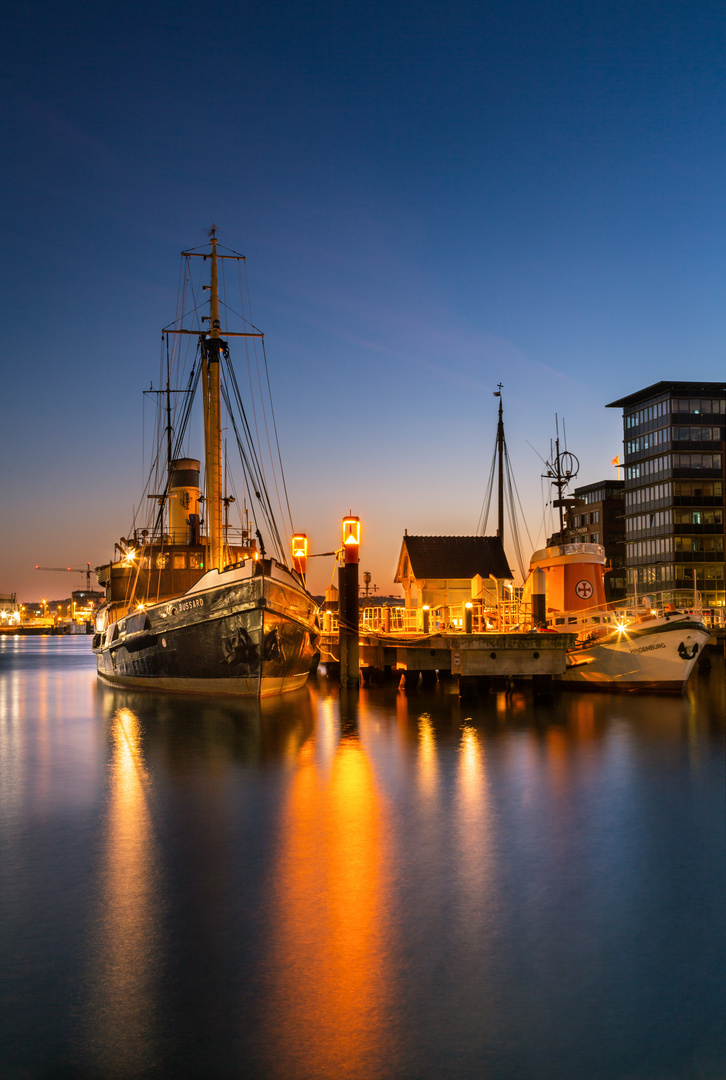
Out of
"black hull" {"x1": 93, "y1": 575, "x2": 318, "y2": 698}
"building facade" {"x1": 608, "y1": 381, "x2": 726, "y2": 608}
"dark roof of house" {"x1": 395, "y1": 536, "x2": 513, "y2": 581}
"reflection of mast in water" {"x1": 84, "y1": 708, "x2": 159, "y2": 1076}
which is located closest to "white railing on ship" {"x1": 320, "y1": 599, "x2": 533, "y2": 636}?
"black hull" {"x1": 93, "y1": 575, "x2": 318, "y2": 698}

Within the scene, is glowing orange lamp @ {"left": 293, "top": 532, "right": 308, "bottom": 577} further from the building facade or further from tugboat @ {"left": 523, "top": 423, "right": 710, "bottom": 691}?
the building facade

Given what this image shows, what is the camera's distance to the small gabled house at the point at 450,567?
61.8 m

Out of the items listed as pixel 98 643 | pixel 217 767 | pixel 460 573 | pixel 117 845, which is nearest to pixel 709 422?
pixel 460 573

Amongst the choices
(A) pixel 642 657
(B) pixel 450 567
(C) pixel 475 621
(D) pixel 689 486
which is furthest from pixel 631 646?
(D) pixel 689 486

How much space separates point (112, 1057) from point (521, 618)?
33.3 metres

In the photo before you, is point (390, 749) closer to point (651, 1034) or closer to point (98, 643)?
point (651, 1034)

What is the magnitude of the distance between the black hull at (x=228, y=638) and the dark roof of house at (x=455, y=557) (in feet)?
93.2

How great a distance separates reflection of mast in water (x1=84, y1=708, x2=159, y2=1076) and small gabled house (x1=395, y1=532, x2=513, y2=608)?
4799 cm

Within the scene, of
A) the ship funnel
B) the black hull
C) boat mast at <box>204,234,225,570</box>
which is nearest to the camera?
the black hull

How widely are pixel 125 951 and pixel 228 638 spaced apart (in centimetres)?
2089

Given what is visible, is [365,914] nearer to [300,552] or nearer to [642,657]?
[642,657]

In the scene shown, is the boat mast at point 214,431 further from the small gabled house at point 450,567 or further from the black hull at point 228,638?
the small gabled house at point 450,567

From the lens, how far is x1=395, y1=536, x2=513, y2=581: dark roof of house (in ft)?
203

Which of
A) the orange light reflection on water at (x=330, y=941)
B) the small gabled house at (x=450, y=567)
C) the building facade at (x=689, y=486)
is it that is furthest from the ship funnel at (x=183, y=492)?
the building facade at (x=689, y=486)
